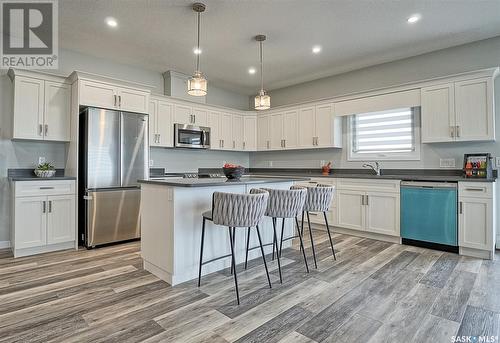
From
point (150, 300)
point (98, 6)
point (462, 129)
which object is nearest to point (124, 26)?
point (98, 6)

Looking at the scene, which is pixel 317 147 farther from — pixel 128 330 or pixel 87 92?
pixel 128 330

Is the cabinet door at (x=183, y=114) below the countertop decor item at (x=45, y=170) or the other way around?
the other way around

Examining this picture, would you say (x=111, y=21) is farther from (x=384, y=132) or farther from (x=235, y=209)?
(x=384, y=132)

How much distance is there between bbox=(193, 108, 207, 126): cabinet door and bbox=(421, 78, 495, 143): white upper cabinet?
370 cm

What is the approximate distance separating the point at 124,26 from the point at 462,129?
4545 mm

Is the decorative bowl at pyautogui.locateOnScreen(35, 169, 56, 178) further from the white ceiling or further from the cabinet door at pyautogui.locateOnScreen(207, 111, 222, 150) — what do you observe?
the cabinet door at pyautogui.locateOnScreen(207, 111, 222, 150)

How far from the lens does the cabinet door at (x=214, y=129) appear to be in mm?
5609

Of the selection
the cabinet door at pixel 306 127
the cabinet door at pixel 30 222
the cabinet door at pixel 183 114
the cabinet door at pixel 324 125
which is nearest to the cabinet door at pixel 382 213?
the cabinet door at pixel 324 125

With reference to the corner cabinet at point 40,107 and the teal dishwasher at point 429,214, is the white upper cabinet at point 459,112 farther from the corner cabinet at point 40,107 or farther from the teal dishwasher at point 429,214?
the corner cabinet at point 40,107

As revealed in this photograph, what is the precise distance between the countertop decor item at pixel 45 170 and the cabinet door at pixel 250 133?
11.8ft

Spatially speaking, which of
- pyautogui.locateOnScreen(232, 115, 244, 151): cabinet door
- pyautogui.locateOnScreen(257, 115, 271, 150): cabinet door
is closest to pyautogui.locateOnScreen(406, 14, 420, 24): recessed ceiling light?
pyautogui.locateOnScreen(257, 115, 271, 150): cabinet door

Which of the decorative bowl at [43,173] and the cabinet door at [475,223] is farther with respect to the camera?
the decorative bowl at [43,173]

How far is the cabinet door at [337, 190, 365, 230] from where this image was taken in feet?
14.2

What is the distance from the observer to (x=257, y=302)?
7.43ft
